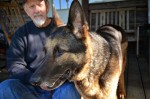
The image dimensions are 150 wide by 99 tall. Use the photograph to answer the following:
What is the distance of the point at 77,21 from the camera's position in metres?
2.10

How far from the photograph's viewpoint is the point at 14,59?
2596mm

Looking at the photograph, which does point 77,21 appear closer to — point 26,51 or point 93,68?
point 93,68

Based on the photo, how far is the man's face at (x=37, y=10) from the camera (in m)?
2.63

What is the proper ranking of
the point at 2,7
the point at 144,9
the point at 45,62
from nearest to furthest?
the point at 45,62 → the point at 2,7 → the point at 144,9

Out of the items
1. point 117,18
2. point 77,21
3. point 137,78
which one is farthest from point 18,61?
point 117,18

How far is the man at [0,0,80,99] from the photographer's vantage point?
2480 millimetres

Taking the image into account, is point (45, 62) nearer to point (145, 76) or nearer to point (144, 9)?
point (145, 76)

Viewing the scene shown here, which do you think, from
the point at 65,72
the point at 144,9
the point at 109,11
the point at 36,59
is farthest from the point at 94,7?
the point at 65,72

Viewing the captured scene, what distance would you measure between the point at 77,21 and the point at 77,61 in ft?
1.04

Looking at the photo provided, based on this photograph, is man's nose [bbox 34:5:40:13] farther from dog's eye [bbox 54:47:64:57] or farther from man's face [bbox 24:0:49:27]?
dog's eye [bbox 54:47:64:57]

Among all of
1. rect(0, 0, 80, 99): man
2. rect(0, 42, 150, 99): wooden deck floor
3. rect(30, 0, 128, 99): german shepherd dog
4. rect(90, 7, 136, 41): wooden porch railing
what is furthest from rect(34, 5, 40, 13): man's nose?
rect(90, 7, 136, 41): wooden porch railing

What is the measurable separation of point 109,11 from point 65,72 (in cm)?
533

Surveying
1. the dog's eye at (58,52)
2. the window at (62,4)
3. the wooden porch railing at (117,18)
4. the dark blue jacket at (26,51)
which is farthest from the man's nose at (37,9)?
the window at (62,4)

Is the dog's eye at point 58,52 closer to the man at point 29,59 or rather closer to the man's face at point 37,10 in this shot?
the man at point 29,59
